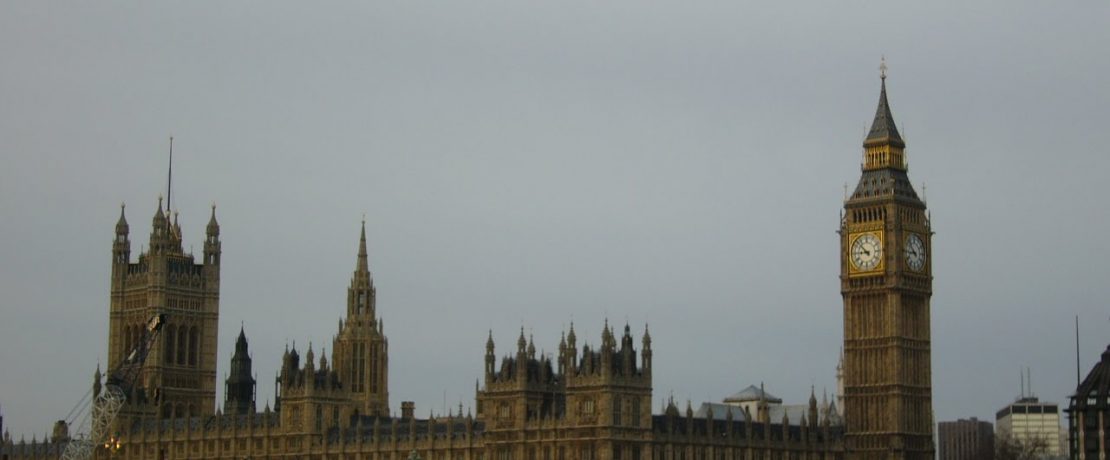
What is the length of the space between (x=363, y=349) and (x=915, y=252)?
53391 millimetres

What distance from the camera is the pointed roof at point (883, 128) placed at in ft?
562

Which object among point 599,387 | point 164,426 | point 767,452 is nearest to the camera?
point 599,387

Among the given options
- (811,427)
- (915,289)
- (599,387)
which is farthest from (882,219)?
(599,387)

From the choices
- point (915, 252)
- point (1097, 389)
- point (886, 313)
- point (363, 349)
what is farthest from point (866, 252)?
point (363, 349)

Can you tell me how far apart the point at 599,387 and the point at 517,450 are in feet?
29.7

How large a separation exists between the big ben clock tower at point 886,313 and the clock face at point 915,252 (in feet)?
0.26

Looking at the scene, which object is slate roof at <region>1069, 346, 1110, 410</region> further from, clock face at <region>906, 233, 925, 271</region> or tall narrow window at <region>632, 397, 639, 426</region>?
tall narrow window at <region>632, 397, 639, 426</region>

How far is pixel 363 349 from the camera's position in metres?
195

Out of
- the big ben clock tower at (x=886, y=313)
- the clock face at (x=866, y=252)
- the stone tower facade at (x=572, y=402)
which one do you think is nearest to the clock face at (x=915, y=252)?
the big ben clock tower at (x=886, y=313)

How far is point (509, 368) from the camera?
158 metres

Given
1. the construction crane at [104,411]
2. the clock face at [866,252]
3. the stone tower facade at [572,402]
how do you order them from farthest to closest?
the construction crane at [104,411]
the clock face at [866,252]
the stone tower facade at [572,402]

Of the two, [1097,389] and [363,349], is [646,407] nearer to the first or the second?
[1097,389]

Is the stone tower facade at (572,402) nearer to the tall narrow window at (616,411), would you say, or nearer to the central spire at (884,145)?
the tall narrow window at (616,411)

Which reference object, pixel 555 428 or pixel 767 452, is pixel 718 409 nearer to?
pixel 767 452
